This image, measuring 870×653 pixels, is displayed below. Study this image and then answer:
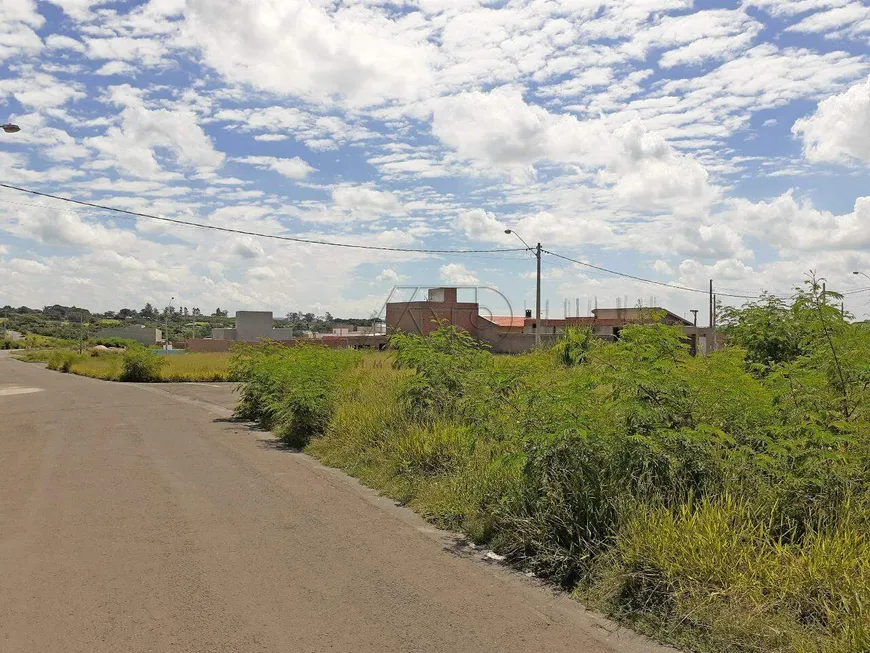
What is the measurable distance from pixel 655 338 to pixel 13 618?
6.37 m

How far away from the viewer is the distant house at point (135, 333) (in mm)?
137125

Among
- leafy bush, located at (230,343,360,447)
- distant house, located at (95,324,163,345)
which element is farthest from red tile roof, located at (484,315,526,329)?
distant house, located at (95,324,163,345)

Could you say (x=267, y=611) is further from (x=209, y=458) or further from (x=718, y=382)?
(x=209, y=458)

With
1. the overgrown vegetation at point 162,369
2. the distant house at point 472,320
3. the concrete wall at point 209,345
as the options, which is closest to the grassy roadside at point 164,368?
the overgrown vegetation at point 162,369

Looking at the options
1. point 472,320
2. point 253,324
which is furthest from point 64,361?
point 253,324

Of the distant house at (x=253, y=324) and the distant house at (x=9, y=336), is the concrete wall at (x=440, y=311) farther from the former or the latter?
the distant house at (x=9, y=336)

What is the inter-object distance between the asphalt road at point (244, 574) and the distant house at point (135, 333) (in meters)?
134

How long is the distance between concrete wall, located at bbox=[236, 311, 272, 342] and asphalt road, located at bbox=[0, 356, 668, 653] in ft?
267

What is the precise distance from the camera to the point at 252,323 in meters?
92.4

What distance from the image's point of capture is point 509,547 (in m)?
7.05

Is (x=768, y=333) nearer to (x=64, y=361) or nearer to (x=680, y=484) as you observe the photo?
(x=680, y=484)

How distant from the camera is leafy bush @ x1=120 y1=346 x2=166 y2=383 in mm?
41969

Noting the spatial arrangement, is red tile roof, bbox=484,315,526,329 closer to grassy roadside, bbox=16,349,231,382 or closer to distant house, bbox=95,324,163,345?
grassy roadside, bbox=16,349,231,382

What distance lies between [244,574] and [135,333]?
146270 mm
